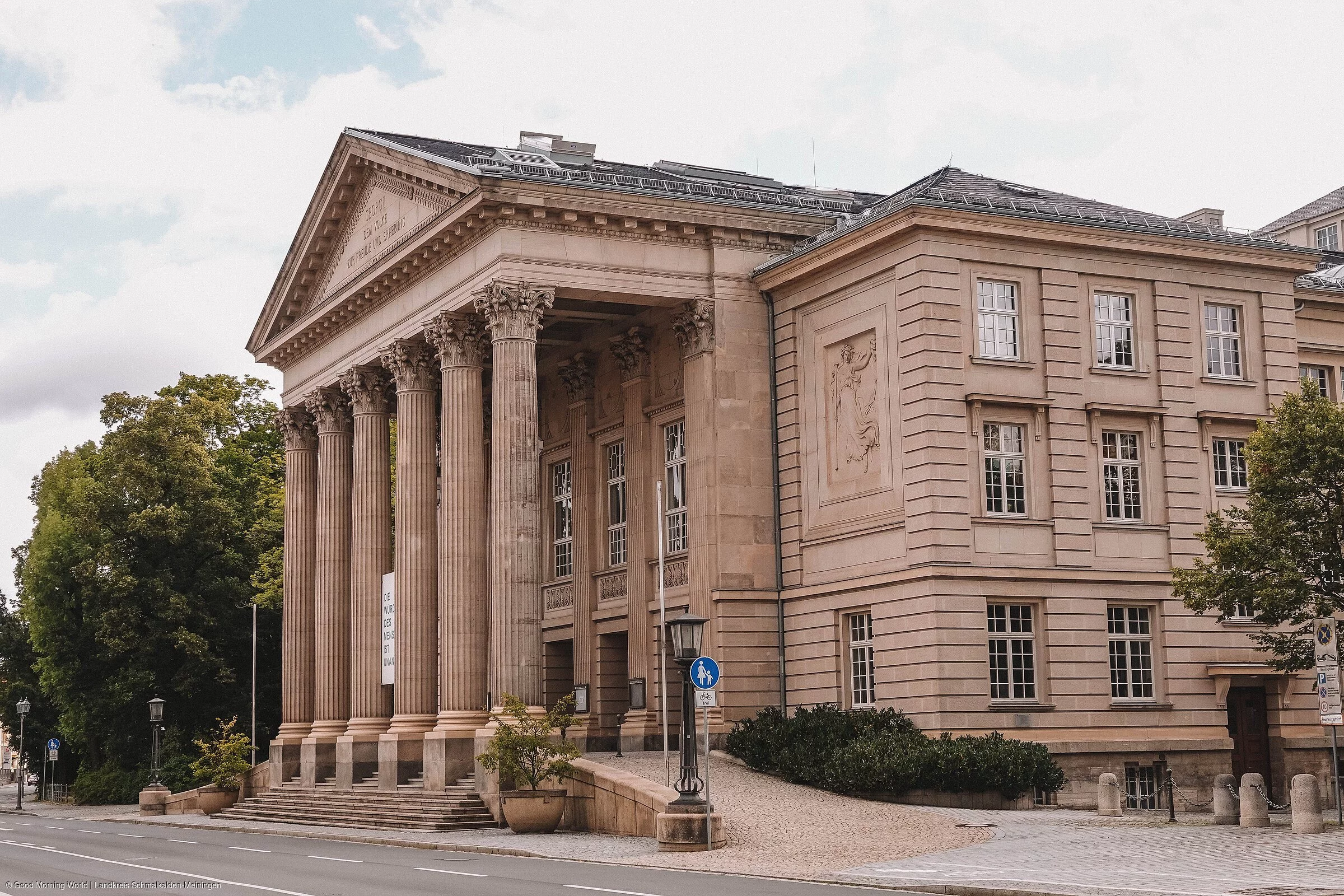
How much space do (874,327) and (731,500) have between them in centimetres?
552

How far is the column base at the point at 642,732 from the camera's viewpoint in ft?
136

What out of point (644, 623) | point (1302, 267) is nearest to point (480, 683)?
point (644, 623)

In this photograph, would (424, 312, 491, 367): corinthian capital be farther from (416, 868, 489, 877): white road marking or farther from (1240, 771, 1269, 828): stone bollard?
(1240, 771, 1269, 828): stone bollard

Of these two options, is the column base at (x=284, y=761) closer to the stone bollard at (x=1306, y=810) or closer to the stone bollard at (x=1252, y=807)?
the stone bollard at (x=1252, y=807)

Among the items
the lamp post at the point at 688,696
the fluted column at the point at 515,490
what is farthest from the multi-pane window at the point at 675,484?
the lamp post at the point at 688,696

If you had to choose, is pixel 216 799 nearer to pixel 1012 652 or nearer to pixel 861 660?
pixel 861 660

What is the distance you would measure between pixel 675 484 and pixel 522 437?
→ 6.06 metres

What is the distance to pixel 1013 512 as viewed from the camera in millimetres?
35906

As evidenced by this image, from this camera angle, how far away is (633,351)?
43.8 metres

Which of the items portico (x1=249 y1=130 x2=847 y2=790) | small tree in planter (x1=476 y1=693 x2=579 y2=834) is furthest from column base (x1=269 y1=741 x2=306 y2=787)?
small tree in planter (x1=476 y1=693 x2=579 y2=834)

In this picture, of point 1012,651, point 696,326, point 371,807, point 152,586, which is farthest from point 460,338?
point 152,586

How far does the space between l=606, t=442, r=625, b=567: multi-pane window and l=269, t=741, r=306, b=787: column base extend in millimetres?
11272

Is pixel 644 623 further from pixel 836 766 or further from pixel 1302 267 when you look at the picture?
pixel 1302 267

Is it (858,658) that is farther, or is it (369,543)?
(369,543)
